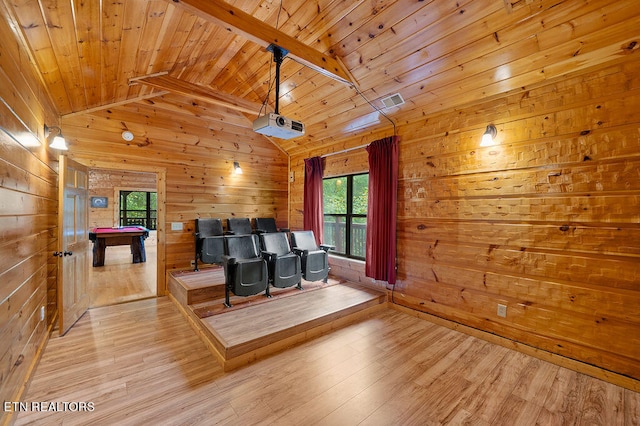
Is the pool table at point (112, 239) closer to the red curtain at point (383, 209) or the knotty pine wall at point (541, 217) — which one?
the red curtain at point (383, 209)

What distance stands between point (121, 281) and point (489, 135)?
19.2 feet

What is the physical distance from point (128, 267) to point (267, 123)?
5.26 metres

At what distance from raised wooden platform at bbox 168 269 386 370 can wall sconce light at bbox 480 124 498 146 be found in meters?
2.21

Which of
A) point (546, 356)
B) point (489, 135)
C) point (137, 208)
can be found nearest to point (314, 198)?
point (489, 135)

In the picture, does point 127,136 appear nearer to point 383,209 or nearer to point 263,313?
point 263,313

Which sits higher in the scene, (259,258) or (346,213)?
(346,213)

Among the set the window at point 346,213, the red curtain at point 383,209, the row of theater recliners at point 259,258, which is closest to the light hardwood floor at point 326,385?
the row of theater recliners at point 259,258

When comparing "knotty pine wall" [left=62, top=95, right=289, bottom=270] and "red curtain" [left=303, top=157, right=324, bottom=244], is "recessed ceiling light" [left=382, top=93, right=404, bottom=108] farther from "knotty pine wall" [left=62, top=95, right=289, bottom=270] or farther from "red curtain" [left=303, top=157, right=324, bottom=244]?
"knotty pine wall" [left=62, top=95, right=289, bottom=270]

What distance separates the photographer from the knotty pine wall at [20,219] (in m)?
1.59

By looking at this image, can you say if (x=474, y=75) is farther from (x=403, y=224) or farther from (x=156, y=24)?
(x=156, y=24)

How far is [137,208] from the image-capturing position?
10492 mm

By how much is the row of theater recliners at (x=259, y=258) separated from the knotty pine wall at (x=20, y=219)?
156cm

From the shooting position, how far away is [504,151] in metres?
2.68

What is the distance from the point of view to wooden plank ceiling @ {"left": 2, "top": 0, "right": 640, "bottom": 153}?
1950 mm
